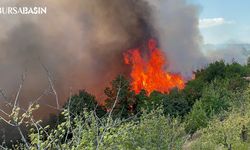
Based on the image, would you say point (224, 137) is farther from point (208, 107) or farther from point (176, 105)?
point (176, 105)

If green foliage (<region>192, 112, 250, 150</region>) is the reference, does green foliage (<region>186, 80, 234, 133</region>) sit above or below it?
above

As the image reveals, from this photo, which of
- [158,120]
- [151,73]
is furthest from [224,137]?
[151,73]

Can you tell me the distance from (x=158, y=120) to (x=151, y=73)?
11693cm

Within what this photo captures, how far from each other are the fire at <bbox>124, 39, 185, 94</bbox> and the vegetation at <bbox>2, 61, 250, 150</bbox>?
30.6 meters

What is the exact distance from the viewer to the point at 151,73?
15438cm

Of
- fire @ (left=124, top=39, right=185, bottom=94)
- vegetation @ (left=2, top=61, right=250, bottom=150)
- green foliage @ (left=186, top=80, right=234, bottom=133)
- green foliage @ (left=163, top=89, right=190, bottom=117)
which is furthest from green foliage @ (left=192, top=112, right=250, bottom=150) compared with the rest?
fire @ (left=124, top=39, right=185, bottom=94)

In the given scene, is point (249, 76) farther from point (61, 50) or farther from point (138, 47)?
point (61, 50)

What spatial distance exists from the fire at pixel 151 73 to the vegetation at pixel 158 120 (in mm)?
30555

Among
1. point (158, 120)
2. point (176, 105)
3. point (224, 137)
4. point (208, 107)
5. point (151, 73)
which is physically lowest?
point (224, 137)

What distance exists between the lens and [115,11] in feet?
541

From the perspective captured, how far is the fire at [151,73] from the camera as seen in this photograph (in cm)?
15100

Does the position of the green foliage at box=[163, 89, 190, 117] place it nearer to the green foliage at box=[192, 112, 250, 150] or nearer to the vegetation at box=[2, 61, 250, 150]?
the vegetation at box=[2, 61, 250, 150]

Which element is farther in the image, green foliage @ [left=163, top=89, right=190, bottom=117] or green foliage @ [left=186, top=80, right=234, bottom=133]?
green foliage @ [left=163, top=89, right=190, bottom=117]

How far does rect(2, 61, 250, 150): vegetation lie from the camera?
49.4 feet
